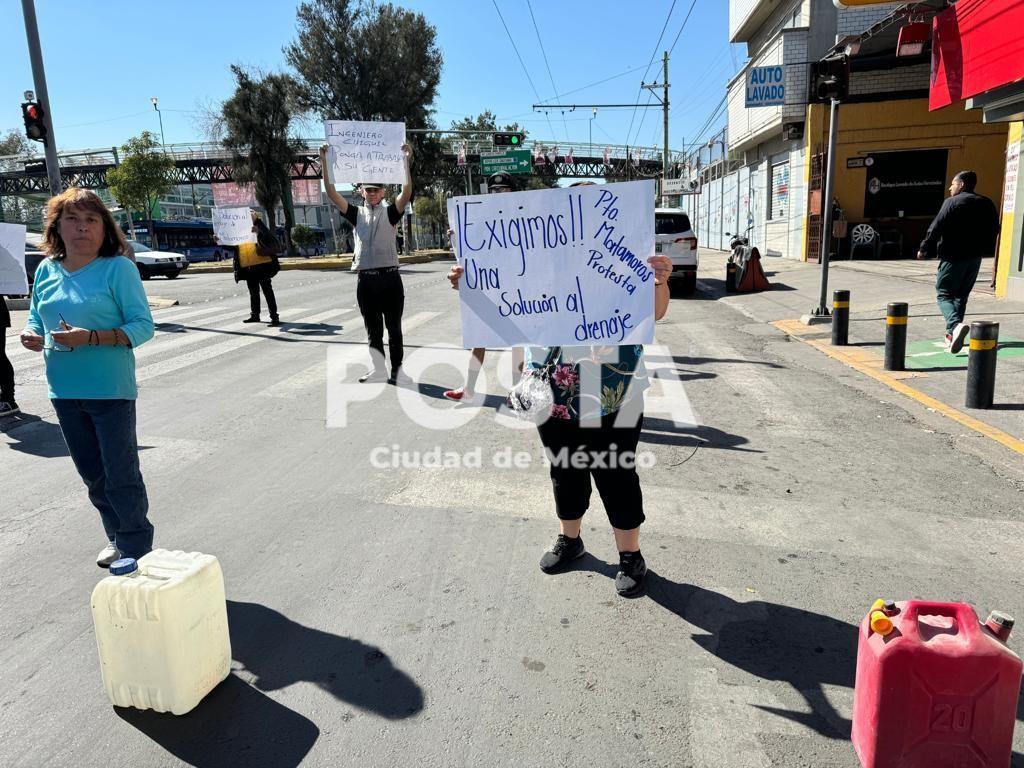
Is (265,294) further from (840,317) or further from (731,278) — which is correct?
(731,278)

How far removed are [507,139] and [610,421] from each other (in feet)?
87.8

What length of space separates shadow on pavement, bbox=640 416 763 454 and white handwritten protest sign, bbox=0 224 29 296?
5796mm

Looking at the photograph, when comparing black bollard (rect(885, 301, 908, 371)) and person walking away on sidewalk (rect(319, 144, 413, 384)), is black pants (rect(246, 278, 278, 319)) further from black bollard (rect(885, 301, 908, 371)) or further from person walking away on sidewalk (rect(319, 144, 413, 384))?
black bollard (rect(885, 301, 908, 371))

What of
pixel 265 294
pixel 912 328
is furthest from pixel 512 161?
pixel 912 328

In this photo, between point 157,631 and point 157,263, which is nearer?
point 157,631

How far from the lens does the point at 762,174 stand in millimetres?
26141

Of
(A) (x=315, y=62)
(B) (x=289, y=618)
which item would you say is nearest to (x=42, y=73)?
(B) (x=289, y=618)

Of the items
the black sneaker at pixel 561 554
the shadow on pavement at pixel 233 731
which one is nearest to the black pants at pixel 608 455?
the black sneaker at pixel 561 554

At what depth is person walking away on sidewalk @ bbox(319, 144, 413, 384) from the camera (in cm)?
700

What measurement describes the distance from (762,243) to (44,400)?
24.8 m

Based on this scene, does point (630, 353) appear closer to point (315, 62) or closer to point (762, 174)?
Result: point (762, 174)

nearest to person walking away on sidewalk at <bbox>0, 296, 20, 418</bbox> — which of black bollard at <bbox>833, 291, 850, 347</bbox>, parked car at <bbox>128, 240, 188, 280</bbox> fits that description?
black bollard at <bbox>833, 291, 850, 347</bbox>

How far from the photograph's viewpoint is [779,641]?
2.90 meters

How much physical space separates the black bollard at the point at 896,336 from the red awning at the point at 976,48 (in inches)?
144
